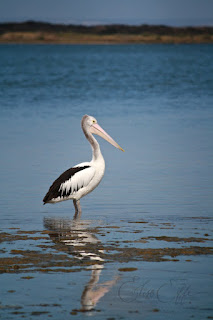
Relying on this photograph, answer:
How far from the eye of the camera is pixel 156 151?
14.1m

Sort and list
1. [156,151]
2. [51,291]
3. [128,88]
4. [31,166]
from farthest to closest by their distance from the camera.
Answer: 1. [128,88]
2. [156,151]
3. [31,166]
4. [51,291]

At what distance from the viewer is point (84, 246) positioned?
7281 mm

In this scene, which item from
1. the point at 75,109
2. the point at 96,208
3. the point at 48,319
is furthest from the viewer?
the point at 75,109

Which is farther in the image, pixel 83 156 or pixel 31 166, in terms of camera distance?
pixel 83 156

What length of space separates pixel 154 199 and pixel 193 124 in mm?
9239

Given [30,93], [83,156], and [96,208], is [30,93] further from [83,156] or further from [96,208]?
[96,208]

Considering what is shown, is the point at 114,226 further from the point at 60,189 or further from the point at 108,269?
the point at 108,269

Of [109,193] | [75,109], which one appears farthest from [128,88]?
[109,193]

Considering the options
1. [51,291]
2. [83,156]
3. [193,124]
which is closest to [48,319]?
[51,291]

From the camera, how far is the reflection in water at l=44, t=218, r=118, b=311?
5807mm

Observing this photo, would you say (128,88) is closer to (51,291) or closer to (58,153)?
(58,153)

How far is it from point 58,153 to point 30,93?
1910cm

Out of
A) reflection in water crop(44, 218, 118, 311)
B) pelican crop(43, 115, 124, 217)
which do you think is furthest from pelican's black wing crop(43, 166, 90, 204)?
reflection in water crop(44, 218, 118, 311)

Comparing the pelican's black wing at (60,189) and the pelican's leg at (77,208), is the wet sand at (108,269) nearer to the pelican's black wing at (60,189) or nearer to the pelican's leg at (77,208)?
the pelican's leg at (77,208)
